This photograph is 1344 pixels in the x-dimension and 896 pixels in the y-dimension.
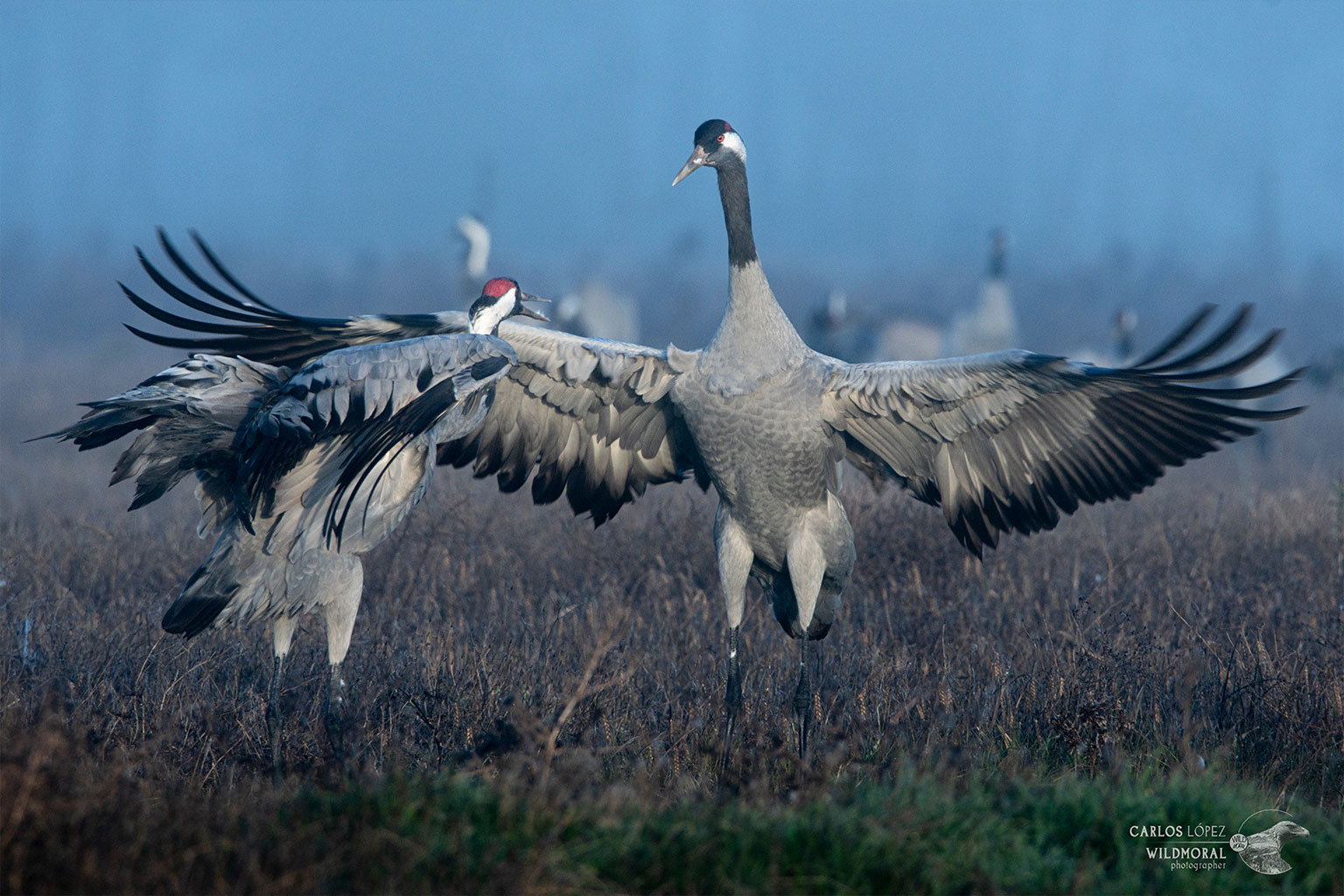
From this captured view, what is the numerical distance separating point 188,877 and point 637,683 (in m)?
2.33

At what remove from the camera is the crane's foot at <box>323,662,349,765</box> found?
3453mm

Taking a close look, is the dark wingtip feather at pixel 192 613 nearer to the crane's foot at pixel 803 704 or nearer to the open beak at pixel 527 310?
the open beak at pixel 527 310

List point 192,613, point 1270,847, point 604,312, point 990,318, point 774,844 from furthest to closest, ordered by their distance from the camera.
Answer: point 604,312
point 990,318
point 192,613
point 1270,847
point 774,844

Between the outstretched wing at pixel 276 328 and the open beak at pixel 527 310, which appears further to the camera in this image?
the open beak at pixel 527 310

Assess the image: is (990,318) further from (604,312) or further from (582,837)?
(582,837)

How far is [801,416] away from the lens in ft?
14.5

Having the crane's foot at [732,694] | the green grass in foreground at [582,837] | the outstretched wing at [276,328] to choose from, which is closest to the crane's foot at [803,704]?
the crane's foot at [732,694]

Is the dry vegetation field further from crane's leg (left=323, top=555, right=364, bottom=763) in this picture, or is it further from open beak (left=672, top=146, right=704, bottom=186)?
open beak (left=672, top=146, right=704, bottom=186)

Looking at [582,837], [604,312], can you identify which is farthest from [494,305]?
[604,312]

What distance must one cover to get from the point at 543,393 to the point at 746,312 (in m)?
0.92

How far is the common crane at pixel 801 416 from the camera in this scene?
4195 mm

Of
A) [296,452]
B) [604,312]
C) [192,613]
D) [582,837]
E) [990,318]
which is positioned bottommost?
[582,837]

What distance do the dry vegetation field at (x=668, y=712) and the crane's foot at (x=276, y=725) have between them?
0.05 metres

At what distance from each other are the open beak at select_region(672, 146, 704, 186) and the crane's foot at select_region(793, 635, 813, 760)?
6.34ft
